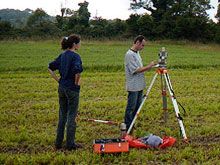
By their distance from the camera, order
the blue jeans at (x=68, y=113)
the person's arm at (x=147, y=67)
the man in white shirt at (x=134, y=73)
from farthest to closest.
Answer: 1. the man in white shirt at (x=134, y=73)
2. the person's arm at (x=147, y=67)
3. the blue jeans at (x=68, y=113)

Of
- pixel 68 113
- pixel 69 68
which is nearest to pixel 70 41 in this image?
pixel 69 68

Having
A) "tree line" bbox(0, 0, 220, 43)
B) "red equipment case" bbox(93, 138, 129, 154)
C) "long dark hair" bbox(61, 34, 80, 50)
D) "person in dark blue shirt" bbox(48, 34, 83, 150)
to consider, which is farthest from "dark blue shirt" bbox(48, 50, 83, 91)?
"tree line" bbox(0, 0, 220, 43)

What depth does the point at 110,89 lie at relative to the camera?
14914 millimetres

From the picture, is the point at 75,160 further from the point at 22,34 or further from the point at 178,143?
the point at 22,34

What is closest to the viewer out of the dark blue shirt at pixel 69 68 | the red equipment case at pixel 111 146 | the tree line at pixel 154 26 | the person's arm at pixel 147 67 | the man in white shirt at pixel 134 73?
the red equipment case at pixel 111 146

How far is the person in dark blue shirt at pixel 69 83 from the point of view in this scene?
24.1 feet

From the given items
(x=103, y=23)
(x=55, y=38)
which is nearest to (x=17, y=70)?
(x=55, y=38)

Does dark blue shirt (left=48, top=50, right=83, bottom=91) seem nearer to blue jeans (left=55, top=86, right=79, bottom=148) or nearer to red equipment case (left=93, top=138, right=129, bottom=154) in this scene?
blue jeans (left=55, top=86, right=79, bottom=148)

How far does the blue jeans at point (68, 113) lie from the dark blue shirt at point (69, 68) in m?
0.11

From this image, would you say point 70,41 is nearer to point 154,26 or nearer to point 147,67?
point 147,67

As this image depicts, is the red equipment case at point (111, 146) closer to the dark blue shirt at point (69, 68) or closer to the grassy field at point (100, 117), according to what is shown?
the grassy field at point (100, 117)

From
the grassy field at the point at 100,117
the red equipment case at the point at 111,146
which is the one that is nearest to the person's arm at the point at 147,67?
the grassy field at the point at 100,117

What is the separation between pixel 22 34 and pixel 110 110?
131 ft

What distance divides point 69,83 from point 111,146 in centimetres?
144
